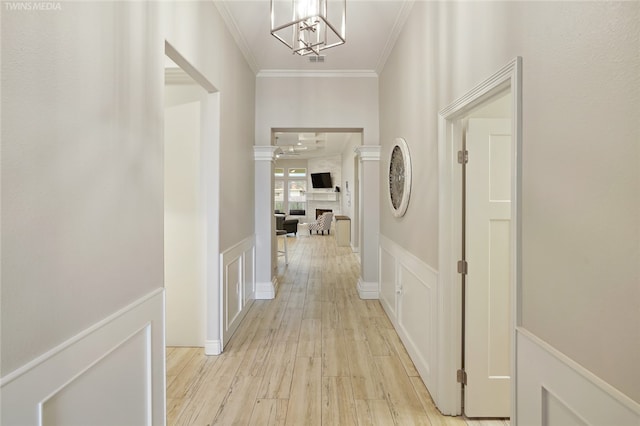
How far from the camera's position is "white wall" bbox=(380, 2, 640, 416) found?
826mm

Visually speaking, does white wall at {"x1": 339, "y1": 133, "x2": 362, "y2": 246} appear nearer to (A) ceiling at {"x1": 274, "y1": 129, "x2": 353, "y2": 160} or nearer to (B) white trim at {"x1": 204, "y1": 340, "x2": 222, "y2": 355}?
(A) ceiling at {"x1": 274, "y1": 129, "x2": 353, "y2": 160}

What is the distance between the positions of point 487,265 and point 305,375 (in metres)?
1.57

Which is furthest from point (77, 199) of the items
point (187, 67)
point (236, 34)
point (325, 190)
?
point (325, 190)

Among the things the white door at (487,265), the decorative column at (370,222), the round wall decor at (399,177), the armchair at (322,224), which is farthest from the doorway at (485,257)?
the armchair at (322,224)

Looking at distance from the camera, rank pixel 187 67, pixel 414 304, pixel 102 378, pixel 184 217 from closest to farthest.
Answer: pixel 102 378 → pixel 187 67 → pixel 414 304 → pixel 184 217

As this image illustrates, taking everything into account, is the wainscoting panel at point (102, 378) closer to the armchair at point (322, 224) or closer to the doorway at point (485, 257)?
the doorway at point (485, 257)

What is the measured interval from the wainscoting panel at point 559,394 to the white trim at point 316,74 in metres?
3.82

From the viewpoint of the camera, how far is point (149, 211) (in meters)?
1.62

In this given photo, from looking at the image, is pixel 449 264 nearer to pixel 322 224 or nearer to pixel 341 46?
pixel 341 46

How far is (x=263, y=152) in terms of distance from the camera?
169 inches

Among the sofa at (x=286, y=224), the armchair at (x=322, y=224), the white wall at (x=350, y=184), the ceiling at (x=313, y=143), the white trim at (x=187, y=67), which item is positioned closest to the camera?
the white trim at (x=187, y=67)

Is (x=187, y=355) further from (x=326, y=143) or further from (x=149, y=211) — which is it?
(x=326, y=143)

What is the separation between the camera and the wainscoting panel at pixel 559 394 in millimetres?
880

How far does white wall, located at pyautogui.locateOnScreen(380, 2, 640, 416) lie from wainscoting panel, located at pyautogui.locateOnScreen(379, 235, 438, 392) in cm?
→ 107
